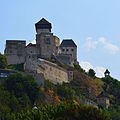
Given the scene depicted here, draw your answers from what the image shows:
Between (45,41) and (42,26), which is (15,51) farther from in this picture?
(42,26)

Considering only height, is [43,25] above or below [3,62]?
above

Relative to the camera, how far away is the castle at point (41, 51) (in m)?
114

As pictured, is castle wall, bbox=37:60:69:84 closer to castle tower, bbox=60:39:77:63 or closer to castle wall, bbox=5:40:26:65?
castle wall, bbox=5:40:26:65

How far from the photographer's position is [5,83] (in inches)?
4028

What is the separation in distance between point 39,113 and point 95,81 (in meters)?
63.2

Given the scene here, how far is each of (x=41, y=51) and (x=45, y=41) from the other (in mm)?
2219

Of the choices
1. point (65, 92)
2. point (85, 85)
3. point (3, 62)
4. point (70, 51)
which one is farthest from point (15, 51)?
point (70, 51)

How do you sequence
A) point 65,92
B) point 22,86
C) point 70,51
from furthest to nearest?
point 70,51, point 65,92, point 22,86

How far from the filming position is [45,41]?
12225 centimetres

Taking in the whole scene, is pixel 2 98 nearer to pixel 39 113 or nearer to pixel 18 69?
pixel 18 69

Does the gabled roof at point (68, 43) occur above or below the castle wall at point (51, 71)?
above

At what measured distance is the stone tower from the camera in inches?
4766

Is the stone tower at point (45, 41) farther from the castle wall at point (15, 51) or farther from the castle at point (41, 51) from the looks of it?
the castle wall at point (15, 51)

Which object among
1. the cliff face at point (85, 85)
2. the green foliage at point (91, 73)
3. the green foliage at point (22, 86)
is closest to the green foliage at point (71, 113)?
the green foliage at point (22, 86)
